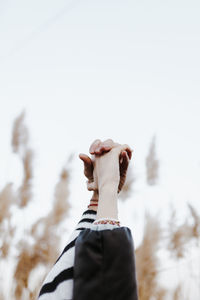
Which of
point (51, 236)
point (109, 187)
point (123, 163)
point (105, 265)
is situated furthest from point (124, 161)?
point (51, 236)

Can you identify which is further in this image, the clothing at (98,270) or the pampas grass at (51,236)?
the pampas grass at (51,236)

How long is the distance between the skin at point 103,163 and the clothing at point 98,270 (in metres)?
0.09

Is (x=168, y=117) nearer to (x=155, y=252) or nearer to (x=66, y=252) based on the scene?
(x=155, y=252)

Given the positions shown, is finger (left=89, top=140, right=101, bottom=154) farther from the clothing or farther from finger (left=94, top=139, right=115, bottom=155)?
the clothing

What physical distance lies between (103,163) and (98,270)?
190 millimetres

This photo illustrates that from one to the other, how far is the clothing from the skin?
0.09m

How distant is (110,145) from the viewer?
563 mm

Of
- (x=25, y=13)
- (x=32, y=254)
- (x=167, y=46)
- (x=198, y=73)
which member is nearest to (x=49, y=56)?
(x=25, y=13)

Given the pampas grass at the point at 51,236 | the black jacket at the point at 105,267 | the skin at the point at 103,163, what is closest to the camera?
the black jacket at the point at 105,267

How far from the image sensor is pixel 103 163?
543 millimetres

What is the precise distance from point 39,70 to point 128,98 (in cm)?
81

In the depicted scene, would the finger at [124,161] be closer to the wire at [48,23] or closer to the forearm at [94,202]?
the forearm at [94,202]

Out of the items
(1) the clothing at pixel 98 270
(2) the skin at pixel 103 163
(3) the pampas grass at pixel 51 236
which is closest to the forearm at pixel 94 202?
(2) the skin at pixel 103 163

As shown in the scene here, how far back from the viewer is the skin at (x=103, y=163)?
0.52m
